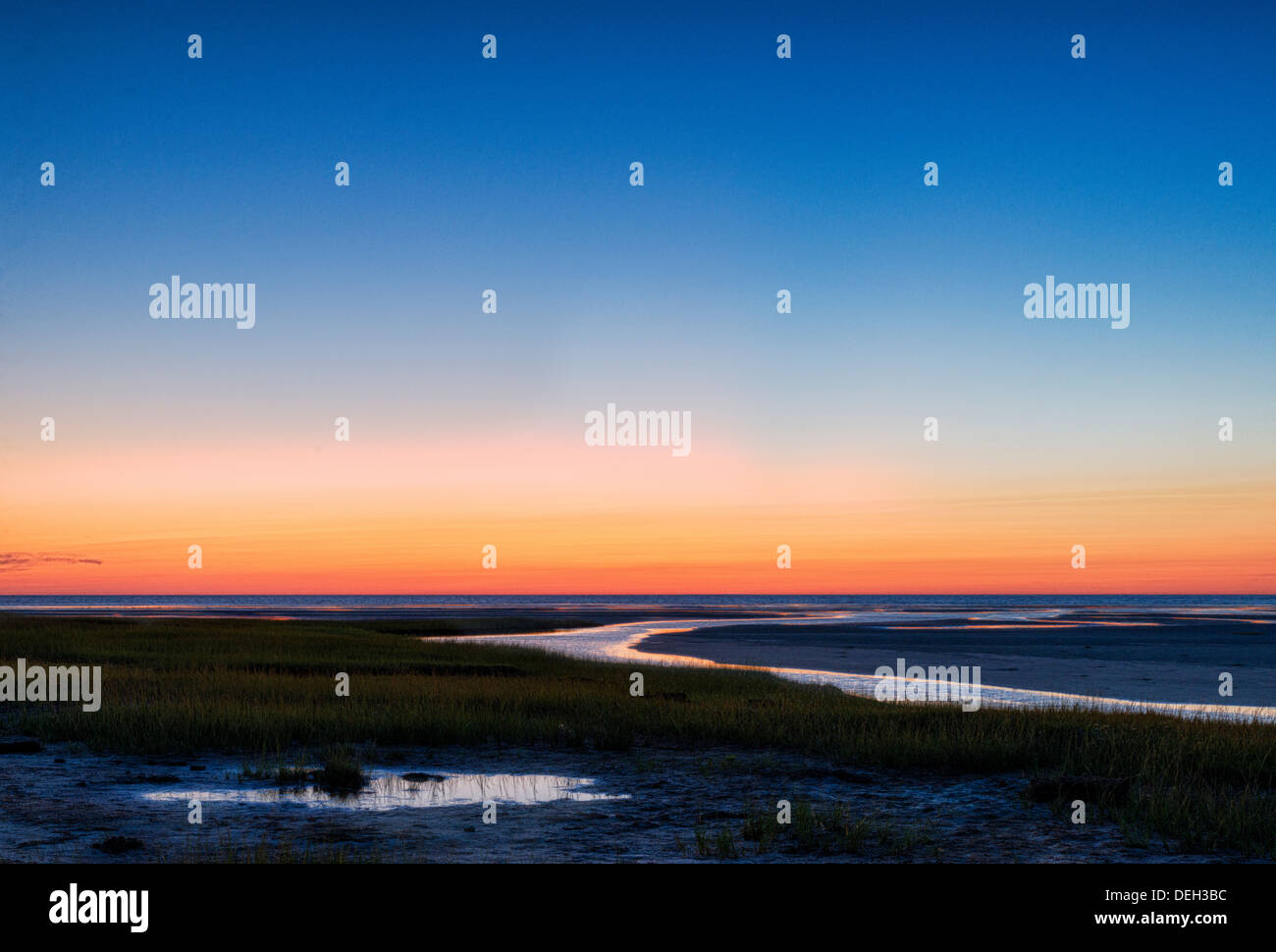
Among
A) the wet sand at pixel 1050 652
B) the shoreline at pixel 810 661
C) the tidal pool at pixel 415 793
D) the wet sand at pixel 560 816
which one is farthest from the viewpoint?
the wet sand at pixel 1050 652

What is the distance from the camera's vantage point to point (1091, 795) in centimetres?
1195

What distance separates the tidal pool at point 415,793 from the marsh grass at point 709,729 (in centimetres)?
260

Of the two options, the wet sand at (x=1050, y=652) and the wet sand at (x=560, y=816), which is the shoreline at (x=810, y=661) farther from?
the wet sand at (x=560, y=816)

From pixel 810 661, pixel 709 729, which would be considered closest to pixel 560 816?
pixel 709 729

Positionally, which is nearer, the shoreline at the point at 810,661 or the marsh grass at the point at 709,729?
the marsh grass at the point at 709,729

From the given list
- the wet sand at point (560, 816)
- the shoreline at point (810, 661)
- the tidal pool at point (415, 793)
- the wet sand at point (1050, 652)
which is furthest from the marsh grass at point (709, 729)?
the wet sand at point (1050, 652)

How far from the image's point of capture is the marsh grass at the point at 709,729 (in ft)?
39.8

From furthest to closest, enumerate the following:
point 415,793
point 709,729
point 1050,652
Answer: point 1050,652 < point 709,729 < point 415,793

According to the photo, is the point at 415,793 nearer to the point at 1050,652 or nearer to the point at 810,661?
the point at 810,661

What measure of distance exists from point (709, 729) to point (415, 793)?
601cm

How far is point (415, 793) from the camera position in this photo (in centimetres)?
1271
